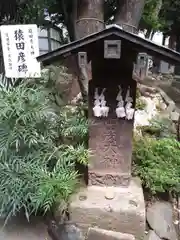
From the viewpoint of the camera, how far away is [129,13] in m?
4.33

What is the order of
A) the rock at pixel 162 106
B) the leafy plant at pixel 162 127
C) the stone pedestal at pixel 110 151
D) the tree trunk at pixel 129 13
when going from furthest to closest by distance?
the rock at pixel 162 106
the leafy plant at pixel 162 127
the tree trunk at pixel 129 13
the stone pedestal at pixel 110 151

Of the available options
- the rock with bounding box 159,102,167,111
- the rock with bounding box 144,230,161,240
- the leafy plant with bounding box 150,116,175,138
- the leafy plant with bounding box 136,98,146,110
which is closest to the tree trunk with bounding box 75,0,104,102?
the leafy plant with bounding box 150,116,175,138

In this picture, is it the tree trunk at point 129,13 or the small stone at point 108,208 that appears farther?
the tree trunk at point 129,13

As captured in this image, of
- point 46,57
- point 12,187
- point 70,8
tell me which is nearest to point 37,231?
point 12,187

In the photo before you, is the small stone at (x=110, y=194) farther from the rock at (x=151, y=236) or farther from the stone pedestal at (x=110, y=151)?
the rock at (x=151, y=236)

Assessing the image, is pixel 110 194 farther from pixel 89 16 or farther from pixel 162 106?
pixel 162 106

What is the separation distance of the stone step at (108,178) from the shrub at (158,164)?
35 centimetres

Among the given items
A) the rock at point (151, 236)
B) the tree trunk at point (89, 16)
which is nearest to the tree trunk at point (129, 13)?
the tree trunk at point (89, 16)

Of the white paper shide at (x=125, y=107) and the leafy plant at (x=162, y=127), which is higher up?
the white paper shide at (x=125, y=107)

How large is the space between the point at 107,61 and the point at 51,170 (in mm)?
1346

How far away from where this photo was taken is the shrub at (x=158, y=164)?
3254 mm

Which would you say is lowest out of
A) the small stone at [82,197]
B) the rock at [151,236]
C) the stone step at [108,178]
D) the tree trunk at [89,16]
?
the rock at [151,236]

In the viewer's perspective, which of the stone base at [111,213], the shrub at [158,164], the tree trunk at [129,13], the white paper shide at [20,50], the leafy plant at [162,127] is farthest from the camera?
the leafy plant at [162,127]

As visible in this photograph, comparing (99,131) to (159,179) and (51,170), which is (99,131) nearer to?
(51,170)
